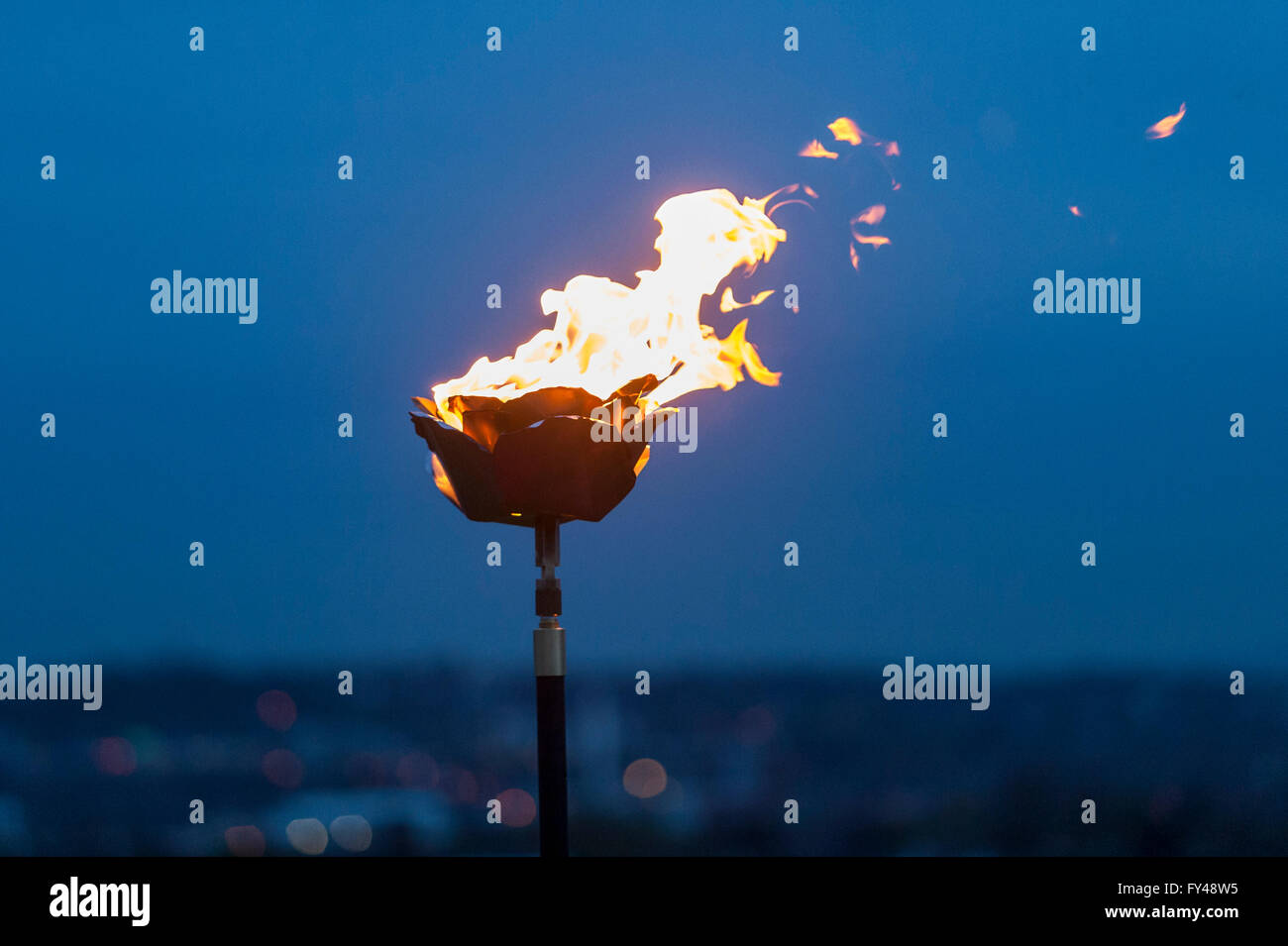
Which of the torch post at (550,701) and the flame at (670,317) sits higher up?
the flame at (670,317)

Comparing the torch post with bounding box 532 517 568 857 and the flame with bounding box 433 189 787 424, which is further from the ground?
the flame with bounding box 433 189 787 424

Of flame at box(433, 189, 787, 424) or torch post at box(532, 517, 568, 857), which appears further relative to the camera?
flame at box(433, 189, 787, 424)

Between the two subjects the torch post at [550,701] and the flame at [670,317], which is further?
the flame at [670,317]

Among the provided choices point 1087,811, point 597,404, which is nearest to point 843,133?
point 597,404

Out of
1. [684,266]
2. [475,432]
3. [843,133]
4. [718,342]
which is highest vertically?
[843,133]
